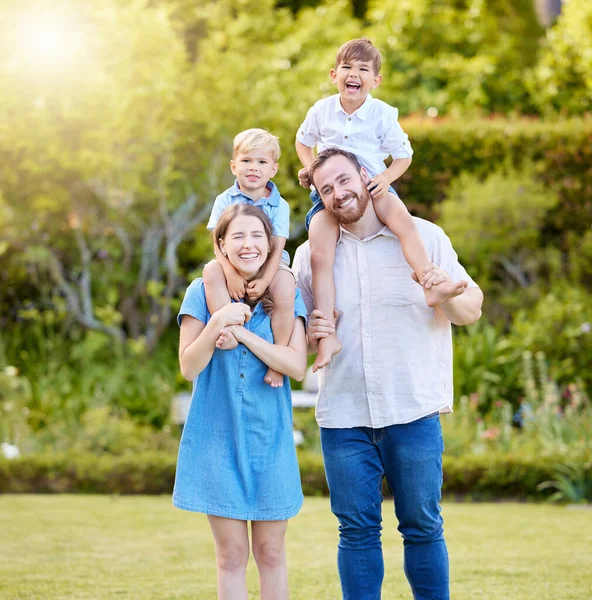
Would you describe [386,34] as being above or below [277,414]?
above

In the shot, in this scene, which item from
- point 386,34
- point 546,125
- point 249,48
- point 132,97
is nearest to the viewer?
point 132,97

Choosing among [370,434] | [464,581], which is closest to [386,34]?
[464,581]

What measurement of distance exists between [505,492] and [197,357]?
4.04 meters

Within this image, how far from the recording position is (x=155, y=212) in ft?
28.8

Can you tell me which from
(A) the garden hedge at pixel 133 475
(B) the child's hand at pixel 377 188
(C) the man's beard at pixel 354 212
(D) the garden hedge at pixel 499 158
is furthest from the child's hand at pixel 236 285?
(D) the garden hedge at pixel 499 158

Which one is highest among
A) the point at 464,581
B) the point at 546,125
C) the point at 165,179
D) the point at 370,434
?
the point at 546,125

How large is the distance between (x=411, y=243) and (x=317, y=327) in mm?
389

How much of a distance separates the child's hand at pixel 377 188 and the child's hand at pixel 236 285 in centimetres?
50

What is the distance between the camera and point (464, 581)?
14.0 feet

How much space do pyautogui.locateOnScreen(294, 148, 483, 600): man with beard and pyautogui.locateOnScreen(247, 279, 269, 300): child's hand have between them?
205 mm

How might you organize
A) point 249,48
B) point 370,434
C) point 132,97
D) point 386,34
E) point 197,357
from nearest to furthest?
point 197,357 < point 370,434 < point 132,97 < point 249,48 < point 386,34

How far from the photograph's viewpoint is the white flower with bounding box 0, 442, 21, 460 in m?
6.80

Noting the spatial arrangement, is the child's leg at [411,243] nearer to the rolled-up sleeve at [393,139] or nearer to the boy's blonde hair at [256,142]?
the rolled-up sleeve at [393,139]

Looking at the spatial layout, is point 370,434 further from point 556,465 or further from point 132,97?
point 132,97
